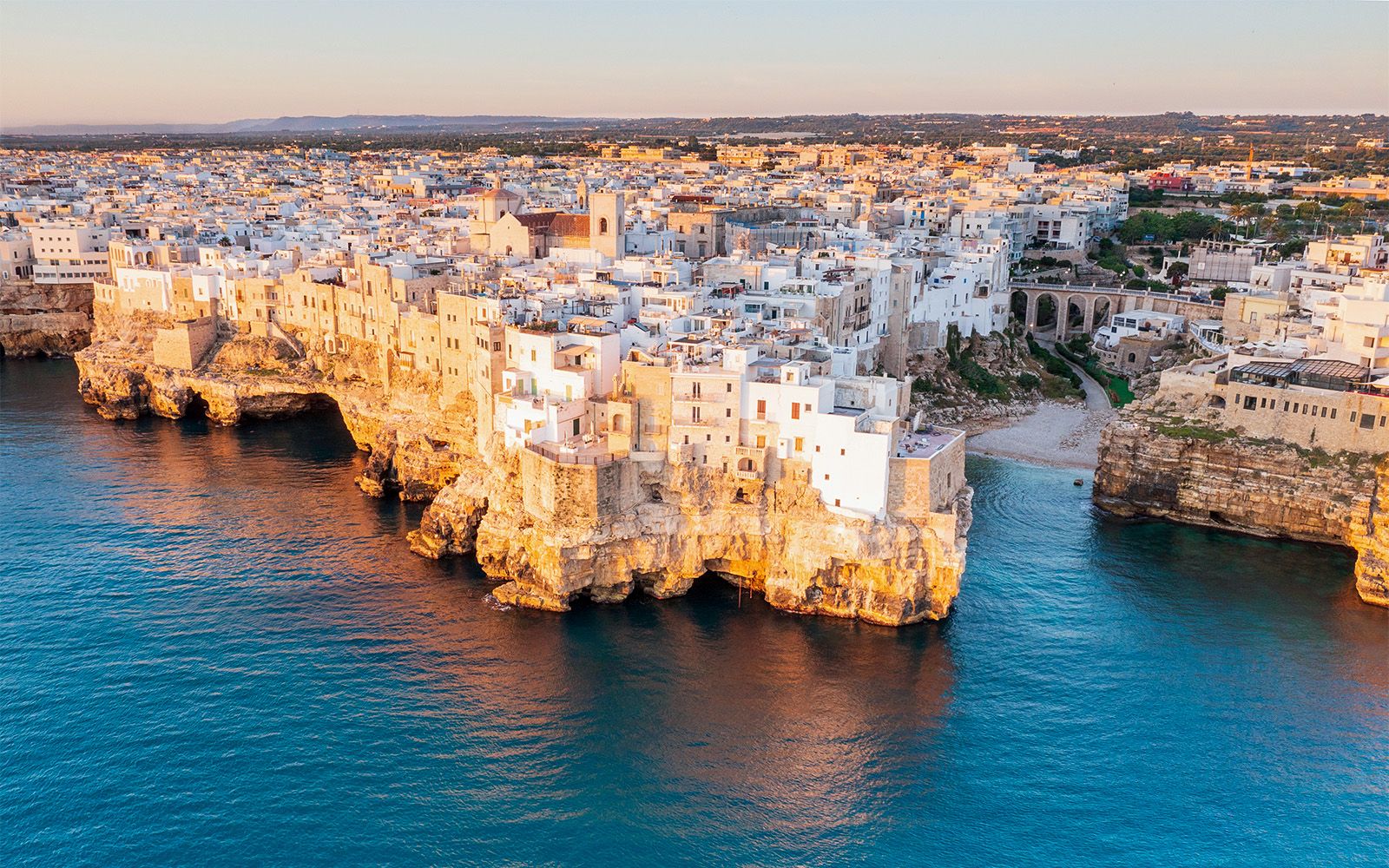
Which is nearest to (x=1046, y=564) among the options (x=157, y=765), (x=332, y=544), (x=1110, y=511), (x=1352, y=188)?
(x=1110, y=511)

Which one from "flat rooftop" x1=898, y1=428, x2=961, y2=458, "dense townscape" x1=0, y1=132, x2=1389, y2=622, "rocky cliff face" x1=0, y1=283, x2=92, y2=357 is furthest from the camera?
"rocky cliff face" x1=0, y1=283, x2=92, y2=357

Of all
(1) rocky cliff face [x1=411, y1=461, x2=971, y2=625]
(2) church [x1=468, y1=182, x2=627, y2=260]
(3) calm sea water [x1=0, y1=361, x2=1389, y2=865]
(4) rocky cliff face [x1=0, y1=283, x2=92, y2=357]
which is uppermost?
(2) church [x1=468, y1=182, x2=627, y2=260]

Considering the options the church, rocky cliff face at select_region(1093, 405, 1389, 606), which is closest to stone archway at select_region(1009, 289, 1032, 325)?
rocky cliff face at select_region(1093, 405, 1389, 606)

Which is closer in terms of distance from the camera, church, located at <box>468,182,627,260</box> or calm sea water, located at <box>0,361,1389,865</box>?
calm sea water, located at <box>0,361,1389,865</box>

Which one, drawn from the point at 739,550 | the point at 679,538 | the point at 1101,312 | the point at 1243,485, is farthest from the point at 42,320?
the point at 1243,485

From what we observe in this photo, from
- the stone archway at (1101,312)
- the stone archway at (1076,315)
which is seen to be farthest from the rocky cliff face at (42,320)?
the stone archway at (1101,312)

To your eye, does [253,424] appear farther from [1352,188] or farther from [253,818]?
[1352,188]

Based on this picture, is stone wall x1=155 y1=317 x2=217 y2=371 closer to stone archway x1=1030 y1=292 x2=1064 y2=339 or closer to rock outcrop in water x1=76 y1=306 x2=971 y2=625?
rock outcrop in water x1=76 y1=306 x2=971 y2=625
